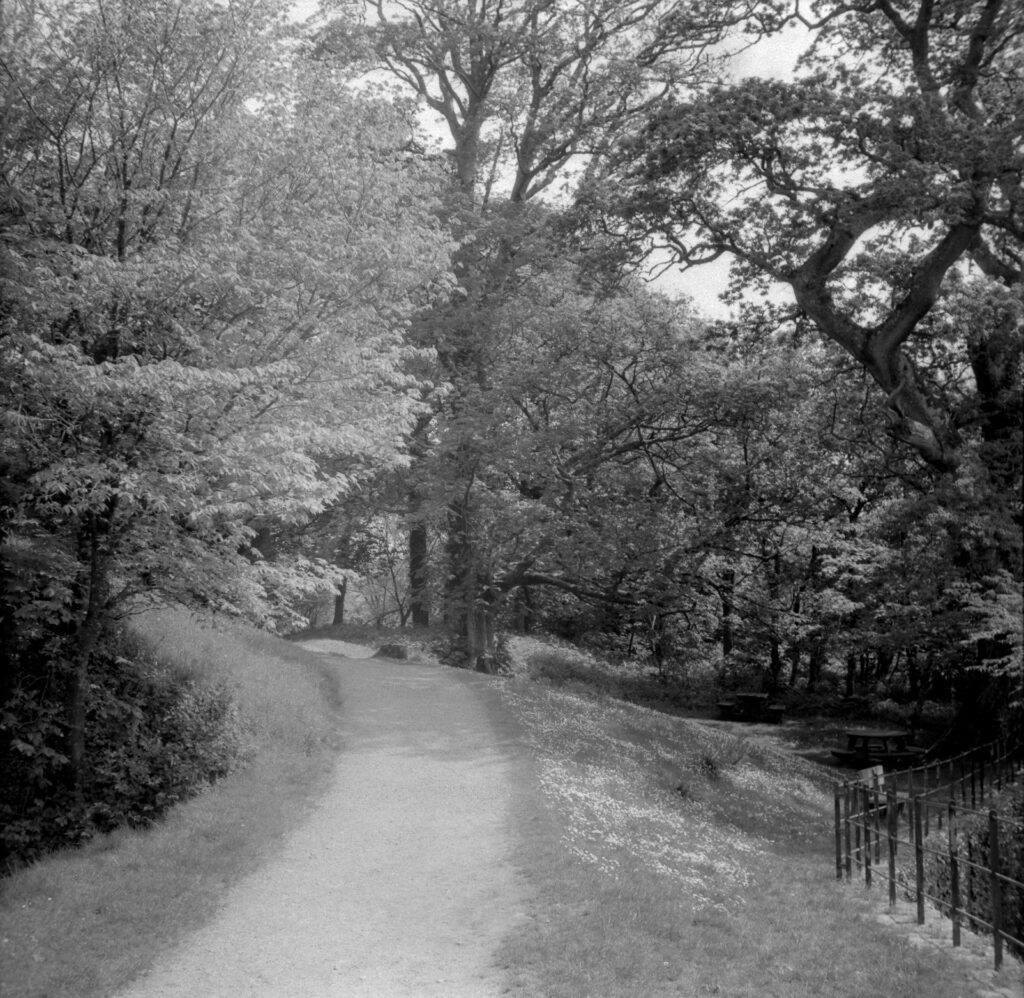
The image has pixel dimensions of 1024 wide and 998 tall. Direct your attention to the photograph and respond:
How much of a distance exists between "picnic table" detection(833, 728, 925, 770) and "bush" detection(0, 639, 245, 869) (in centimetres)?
1262

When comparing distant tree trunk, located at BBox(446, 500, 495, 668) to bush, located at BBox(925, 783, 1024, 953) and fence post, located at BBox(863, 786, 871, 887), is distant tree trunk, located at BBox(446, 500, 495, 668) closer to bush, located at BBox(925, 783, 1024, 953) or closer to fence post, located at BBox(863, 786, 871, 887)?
bush, located at BBox(925, 783, 1024, 953)

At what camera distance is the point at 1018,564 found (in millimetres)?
7551

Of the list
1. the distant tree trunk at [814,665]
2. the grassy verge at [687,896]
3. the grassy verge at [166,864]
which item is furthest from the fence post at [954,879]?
the distant tree trunk at [814,665]

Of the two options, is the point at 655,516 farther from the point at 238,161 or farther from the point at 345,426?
the point at 238,161

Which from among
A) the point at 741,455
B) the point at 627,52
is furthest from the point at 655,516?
the point at 627,52

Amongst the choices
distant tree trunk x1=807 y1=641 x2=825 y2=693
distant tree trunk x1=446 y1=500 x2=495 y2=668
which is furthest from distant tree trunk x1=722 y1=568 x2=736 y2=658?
distant tree trunk x1=446 y1=500 x2=495 y2=668

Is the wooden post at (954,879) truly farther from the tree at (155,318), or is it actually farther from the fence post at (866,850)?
the tree at (155,318)

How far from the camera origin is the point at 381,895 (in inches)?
344

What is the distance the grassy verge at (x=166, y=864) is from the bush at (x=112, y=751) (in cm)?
29

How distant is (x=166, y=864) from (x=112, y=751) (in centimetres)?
215

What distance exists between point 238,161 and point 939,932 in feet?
36.3

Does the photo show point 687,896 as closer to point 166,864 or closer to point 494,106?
point 166,864

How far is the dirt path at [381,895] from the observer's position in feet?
23.5

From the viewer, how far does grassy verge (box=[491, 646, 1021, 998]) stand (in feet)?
23.5
